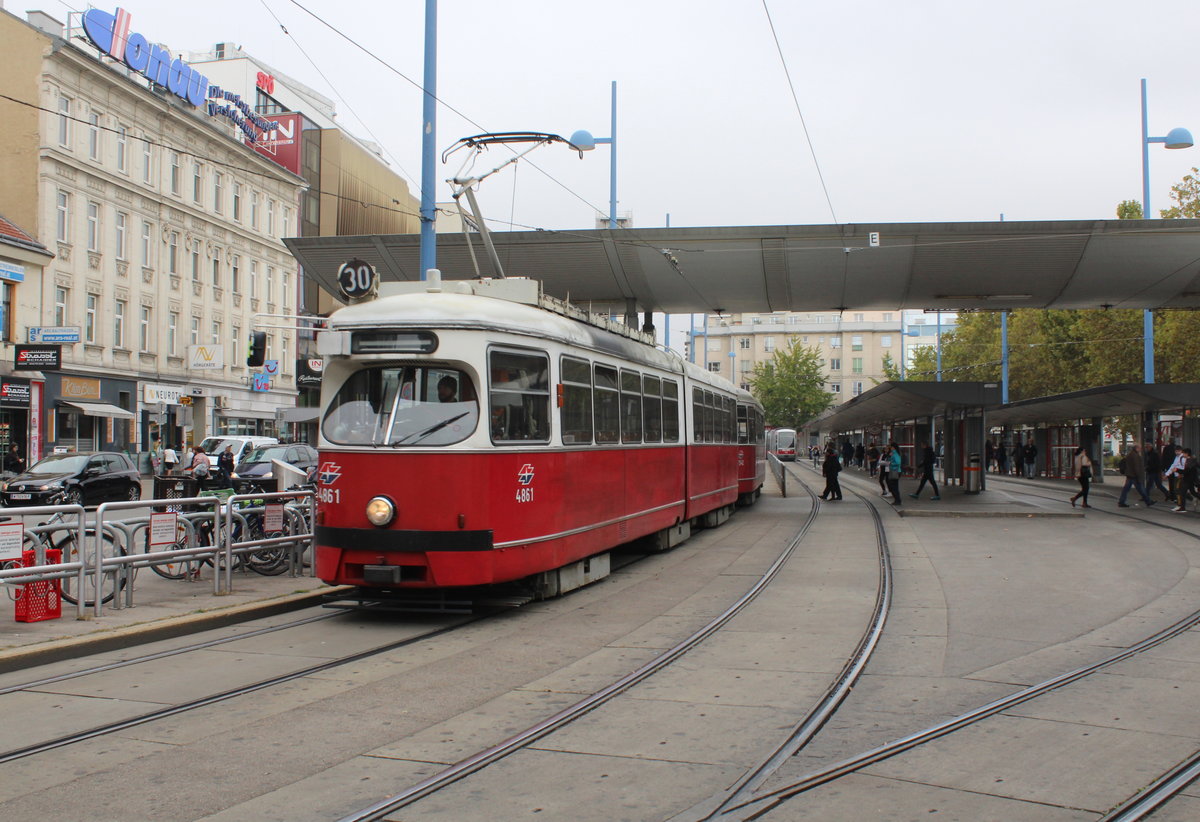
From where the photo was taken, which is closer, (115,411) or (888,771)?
(888,771)

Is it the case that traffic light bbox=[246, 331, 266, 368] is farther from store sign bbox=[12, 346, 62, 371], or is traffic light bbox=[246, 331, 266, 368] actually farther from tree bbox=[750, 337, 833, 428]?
tree bbox=[750, 337, 833, 428]

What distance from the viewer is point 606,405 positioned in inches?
482

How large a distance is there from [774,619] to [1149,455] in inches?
776

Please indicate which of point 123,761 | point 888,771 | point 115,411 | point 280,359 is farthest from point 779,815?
point 280,359

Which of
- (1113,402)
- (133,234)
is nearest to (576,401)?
(1113,402)

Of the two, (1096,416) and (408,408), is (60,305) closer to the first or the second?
(408,408)

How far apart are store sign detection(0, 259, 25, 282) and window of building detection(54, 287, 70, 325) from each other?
203cm

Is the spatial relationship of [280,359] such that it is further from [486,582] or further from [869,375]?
[869,375]

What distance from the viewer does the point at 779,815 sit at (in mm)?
4770

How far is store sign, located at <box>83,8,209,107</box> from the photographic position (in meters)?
38.8

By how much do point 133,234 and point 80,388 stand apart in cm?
666

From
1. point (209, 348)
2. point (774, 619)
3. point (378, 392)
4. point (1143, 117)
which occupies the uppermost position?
point (1143, 117)

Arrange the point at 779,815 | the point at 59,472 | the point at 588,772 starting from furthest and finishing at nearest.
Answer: the point at 59,472 → the point at 588,772 → the point at 779,815

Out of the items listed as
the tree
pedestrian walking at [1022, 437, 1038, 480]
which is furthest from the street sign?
the tree
